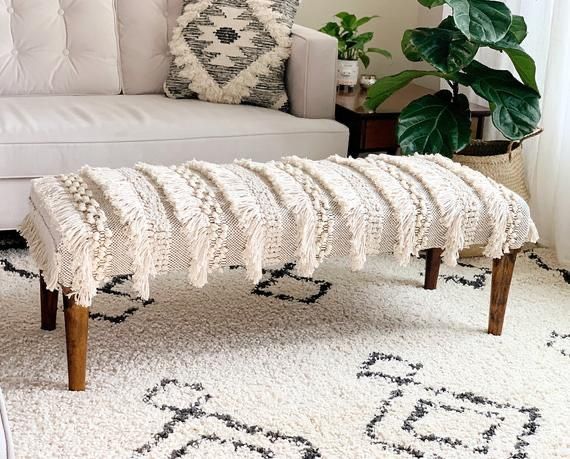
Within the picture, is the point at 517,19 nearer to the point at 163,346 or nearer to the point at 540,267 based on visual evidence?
the point at 540,267

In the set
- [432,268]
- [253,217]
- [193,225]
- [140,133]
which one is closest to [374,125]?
[432,268]

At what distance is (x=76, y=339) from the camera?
189 cm

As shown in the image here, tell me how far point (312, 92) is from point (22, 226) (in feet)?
3.79

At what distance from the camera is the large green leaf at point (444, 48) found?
2604mm

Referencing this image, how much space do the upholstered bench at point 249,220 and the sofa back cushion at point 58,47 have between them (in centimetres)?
98

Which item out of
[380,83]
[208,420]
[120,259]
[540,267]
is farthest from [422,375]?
[380,83]

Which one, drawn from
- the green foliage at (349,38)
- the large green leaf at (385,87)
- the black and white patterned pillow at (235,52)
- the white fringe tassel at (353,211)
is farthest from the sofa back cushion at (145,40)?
the white fringe tassel at (353,211)

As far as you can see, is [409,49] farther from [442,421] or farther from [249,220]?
[442,421]

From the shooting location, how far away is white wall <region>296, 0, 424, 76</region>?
12.1ft

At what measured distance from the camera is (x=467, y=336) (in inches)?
91.5

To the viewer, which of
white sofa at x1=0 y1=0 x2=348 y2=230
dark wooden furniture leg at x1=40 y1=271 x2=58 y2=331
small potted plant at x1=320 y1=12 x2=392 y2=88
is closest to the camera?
dark wooden furniture leg at x1=40 y1=271 x2=58 y2=331

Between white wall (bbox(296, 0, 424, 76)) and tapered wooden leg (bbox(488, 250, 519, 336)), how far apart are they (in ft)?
5.64

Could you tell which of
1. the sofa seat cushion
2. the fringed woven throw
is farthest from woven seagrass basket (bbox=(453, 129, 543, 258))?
the fringed woven throw

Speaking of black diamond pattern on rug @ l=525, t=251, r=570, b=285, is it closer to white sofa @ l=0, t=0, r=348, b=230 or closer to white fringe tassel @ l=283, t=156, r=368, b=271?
white sofa @ l=0, t=0, r=348, b=230
